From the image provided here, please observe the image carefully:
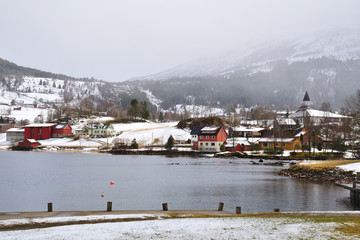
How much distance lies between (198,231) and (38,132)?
549ft

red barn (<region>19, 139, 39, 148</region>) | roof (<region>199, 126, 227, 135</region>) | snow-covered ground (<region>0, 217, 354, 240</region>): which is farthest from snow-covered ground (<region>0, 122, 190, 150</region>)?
snow-covered ground (<region>0, 217, 354, 240</region>)

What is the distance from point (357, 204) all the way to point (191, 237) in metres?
23.7

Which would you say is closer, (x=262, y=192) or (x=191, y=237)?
(x=191, y=237)

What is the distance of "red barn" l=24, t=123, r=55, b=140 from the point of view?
169 meters

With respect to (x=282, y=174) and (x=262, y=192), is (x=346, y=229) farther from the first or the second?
(x=282, y=174)

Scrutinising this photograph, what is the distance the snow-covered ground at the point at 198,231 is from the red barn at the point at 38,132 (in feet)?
527

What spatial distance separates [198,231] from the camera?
17.0m

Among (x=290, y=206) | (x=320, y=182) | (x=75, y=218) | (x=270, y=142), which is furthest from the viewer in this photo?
(x=270, y=142)

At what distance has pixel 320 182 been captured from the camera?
163ft

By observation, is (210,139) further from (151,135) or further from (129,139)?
(129,139)

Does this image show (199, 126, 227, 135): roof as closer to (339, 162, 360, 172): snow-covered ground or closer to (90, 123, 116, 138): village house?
(90, 123, 116, 138): village house

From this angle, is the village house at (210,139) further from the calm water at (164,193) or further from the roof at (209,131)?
the calm water at (164,193)

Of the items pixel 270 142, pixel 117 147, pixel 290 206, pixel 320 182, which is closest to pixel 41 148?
pixel 117 147

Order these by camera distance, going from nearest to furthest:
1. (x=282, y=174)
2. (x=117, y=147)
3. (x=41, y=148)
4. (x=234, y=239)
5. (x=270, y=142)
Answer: (x=234, y=239)
(x=282, y=174)
(x=270, y=142)
(x=117, y=147)
(x=41, y=148)
